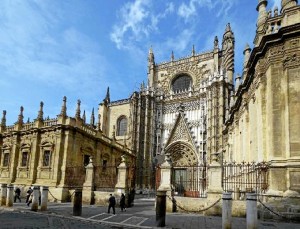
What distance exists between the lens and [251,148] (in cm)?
1544

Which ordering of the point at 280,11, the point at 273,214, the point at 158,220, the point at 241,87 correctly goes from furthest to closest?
the point at 241,87
the point at 280,11
the point at 273,214
the point at 158,220

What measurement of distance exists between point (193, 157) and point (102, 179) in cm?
1535

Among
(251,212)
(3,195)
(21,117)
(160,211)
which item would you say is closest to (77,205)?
(160,211)

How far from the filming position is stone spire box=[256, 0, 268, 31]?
1388 cm

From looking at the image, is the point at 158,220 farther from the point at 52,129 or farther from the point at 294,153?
the point at 52,129

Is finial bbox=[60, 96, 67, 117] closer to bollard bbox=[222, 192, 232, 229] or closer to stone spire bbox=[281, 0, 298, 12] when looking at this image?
bollard bbox=[222, 192, 232, 229]

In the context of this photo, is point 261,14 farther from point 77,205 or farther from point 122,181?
point 77,205

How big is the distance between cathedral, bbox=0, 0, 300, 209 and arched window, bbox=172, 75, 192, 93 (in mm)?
137

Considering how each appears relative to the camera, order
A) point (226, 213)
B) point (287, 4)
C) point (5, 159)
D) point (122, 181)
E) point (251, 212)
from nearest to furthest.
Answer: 1. point (251, 212)
2. point (226, 213)
3. point (287, 4)
4. point (122, 181)
5. point (5, 159)

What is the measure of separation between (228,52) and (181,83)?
25.6ft

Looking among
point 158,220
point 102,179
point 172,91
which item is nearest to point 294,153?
point 158,220

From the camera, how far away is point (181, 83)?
37969 millimetres

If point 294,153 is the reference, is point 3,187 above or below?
below

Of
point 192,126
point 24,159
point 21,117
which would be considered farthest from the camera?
point 192,126
